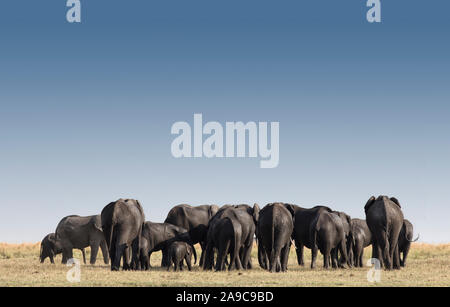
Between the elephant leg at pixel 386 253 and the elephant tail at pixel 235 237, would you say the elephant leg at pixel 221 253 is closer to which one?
the elephant tail at pixel 235 237

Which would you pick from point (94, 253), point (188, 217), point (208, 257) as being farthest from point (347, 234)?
point (94, 253)

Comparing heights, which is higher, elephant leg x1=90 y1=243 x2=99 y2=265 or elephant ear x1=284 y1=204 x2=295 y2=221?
elephant ear x1=284 y1=204 x2=295 y2=221

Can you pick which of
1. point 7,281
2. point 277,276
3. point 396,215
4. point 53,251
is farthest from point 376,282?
point 53,251

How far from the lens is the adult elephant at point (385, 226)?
22672 mm

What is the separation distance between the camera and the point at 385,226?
22.7 m

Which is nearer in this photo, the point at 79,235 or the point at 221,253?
the point at 221,253

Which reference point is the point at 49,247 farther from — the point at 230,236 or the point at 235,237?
the point at 235,237

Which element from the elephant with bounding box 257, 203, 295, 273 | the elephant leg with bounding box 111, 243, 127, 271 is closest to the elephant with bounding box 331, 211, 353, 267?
the elephant with bounding box 257, 203, 295, 273

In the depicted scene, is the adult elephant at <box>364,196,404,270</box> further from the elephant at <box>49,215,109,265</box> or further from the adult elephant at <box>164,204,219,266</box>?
the elephant at <box>49,215,109,265</box>

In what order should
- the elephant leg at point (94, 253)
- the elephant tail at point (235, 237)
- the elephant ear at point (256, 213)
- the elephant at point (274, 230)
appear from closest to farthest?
the elephant at point (274, 230) → the elephant tail at point (235, 237) → the elephant ear at point (256, 213) → the elephant leg at point (94, 253)

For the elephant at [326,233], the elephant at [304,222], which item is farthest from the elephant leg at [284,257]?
the elephant at [304,222]

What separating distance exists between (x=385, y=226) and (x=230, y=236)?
565 centimetres

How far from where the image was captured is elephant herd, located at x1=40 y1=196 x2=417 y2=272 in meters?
22.4
